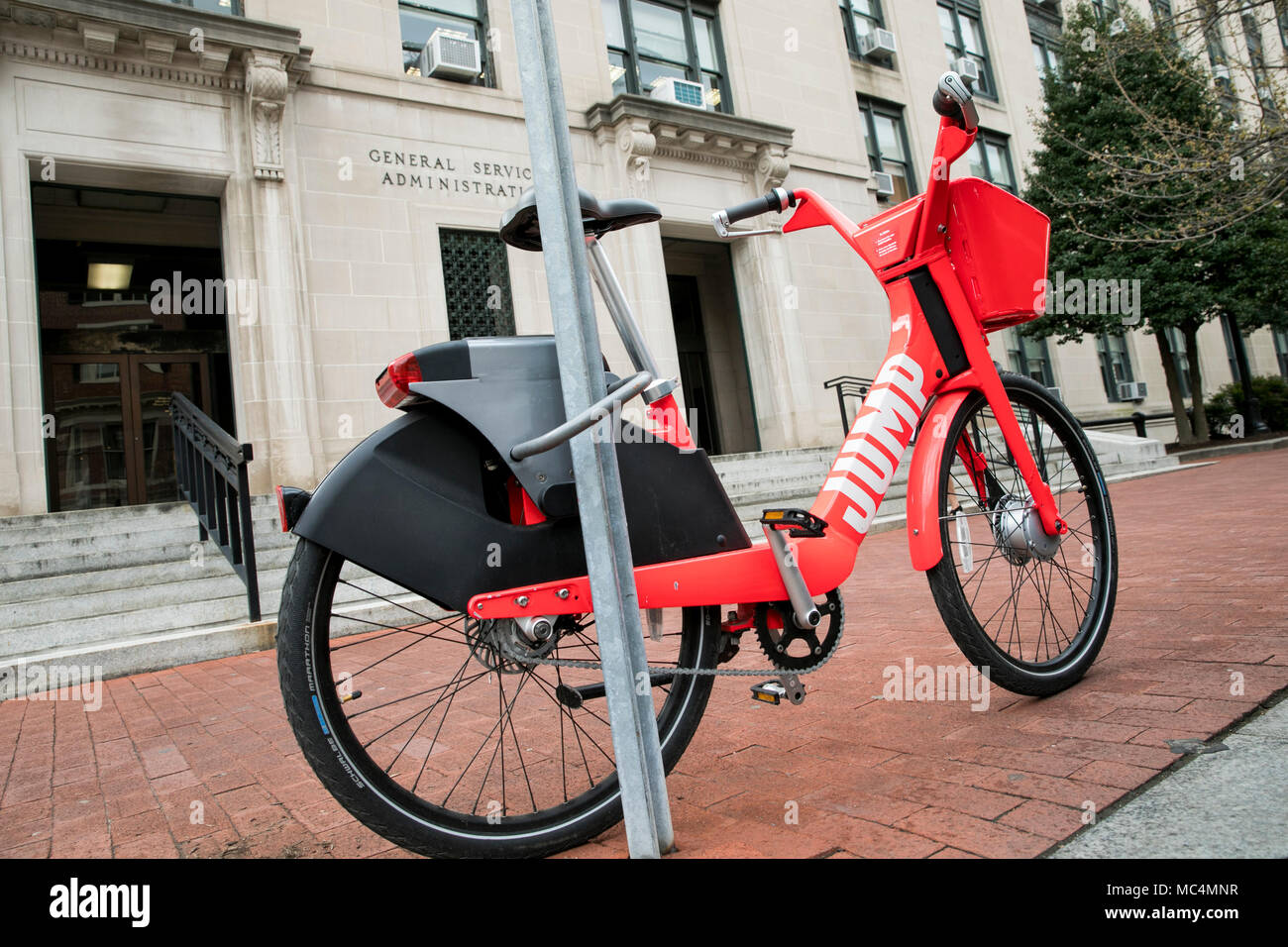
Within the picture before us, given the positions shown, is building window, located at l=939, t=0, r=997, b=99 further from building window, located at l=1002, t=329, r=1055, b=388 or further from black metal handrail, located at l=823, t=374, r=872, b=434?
black metal handrail, located at l=823, t=374, r=872, b=434

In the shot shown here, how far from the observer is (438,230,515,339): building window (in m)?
11.4

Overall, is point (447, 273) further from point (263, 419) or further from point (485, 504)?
point (485, 504)

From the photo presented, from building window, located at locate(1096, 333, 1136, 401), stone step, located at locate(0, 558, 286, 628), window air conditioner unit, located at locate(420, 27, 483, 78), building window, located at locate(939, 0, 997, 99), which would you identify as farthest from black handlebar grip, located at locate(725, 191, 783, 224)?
building window, located at locate(1096, 333, 1136, 401)

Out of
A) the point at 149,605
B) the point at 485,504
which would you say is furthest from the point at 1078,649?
the point at 149,605

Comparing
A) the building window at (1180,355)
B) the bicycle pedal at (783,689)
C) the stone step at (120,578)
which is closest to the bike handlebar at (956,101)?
the bicycle pedal at (783,689)

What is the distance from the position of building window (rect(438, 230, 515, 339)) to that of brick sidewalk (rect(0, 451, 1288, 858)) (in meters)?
8.08

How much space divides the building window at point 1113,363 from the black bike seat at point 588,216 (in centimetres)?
2363

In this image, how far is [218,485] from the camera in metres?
6.83

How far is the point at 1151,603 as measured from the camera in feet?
12.1

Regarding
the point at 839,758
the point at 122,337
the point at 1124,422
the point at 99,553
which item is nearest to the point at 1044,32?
the point at 1124,422

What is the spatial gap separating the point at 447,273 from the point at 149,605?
22.3 feet

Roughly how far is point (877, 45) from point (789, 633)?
66.6 ft

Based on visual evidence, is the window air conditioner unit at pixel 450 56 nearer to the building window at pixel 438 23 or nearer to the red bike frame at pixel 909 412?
the building window at pixel 438 23

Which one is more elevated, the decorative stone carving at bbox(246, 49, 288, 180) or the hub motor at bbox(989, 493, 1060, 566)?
the decorative stone carving at bbox(246, 49, 288, 180)
